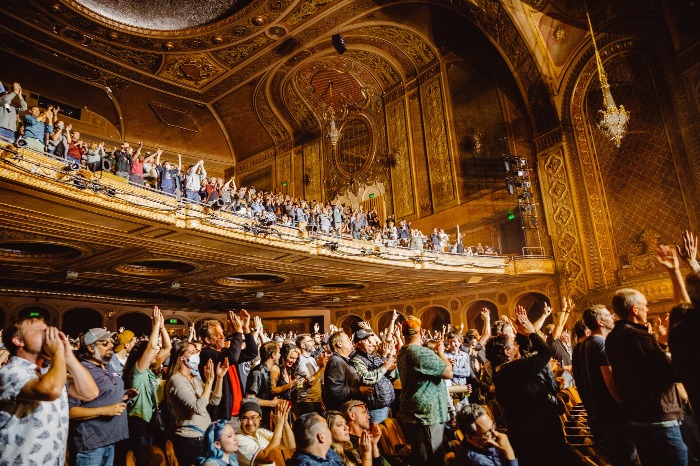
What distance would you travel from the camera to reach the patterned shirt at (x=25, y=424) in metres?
2.02

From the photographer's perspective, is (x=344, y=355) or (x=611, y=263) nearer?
(x=344, y=355)

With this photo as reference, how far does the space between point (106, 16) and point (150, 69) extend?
2933mm

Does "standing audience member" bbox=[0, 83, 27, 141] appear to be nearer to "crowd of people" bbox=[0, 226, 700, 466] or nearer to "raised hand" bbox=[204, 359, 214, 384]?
"crowd of people" bbox=[0, 226, 700, 466]

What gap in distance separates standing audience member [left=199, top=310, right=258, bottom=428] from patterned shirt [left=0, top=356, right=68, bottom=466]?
1294mm

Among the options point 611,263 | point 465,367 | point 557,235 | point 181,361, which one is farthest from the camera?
point 557,235

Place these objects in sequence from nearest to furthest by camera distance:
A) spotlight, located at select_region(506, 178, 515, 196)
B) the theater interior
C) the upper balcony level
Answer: the upper balcony level, the theater interior, spotlight, located at select_region(506, 178, 515, 196)

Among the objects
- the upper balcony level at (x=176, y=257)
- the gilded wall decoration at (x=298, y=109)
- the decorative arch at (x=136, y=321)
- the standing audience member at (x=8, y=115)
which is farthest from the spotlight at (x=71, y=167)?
the gilded wall decoration at (x=298, y=109)

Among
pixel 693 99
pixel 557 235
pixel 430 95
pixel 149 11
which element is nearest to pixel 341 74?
pixel 430 95

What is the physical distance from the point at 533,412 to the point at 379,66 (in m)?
17.9

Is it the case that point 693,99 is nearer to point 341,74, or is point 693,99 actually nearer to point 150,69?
point 341,74

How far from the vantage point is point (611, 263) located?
490 inches

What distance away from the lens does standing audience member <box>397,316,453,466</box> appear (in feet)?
10.6

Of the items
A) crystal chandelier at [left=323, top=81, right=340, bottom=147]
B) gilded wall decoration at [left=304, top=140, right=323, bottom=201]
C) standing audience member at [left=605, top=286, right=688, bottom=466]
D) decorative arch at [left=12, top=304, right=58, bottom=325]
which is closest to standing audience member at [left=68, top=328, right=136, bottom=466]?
standing audience member at [left=605, top=286, right=688, bottom=466]

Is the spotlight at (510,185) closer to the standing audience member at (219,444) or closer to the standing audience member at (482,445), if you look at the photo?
the standing audience member at (482,445)
